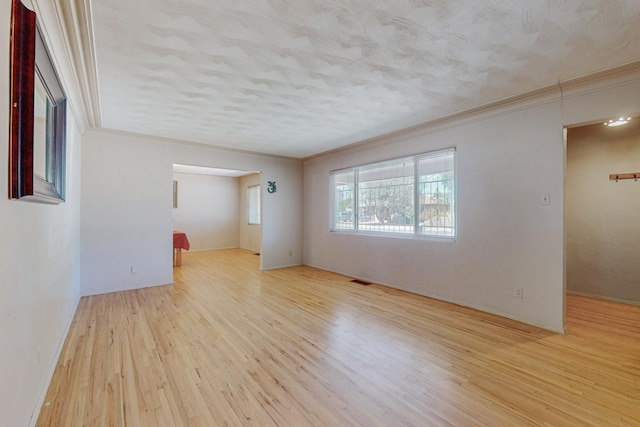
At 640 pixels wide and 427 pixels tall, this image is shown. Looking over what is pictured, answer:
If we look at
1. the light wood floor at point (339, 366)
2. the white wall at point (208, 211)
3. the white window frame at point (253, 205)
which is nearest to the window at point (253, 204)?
the white window frame at point (253, 205)

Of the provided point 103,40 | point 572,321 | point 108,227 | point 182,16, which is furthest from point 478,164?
point 108,227

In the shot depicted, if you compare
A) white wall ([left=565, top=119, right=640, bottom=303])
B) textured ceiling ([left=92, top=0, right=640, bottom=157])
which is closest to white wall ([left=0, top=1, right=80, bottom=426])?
textured ceiling ([left=92, top=0, right=640, bottom=157])

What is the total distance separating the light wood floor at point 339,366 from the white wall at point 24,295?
0.91ft

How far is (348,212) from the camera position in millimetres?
5383

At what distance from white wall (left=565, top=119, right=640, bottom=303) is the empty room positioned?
0.02m

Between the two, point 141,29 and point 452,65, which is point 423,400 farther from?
point 141,29

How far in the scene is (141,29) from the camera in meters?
1.83

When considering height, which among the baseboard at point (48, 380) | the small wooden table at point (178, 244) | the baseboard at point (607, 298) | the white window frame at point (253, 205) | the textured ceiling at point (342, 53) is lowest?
the baseboard at point (48, 380)

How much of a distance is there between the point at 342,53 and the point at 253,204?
23.2 ft

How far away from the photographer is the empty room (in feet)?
5.41

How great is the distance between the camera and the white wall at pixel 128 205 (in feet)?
13.2

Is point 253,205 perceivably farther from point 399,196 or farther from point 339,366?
point 339,366

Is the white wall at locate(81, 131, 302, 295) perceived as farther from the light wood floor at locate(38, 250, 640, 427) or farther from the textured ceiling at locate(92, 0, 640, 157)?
the textured ceiling at locate(92, 0, 640, 157)

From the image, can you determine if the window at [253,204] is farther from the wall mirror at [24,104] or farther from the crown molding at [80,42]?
the wall mirror at [24,104]
